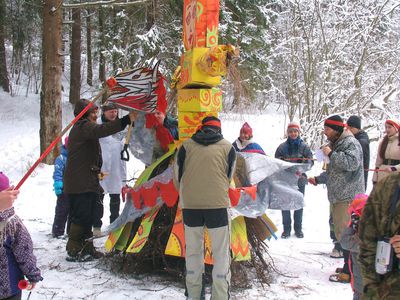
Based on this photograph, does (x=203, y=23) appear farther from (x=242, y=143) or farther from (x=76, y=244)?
(x=76, y=244)

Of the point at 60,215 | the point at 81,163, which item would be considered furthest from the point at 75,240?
the point at 60,215

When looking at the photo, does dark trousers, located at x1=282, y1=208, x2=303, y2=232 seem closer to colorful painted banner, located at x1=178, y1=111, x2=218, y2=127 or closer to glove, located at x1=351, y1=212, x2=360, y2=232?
colorful painted banner, located at x1=178, y1=111, x2=218, y2=127

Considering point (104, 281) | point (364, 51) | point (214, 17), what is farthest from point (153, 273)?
point (364, 51)

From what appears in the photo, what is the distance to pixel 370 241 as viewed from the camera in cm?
228

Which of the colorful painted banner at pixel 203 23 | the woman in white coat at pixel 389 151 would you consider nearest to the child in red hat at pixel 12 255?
the colorful painted banner at pixel 203 23

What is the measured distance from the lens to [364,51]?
1138cm

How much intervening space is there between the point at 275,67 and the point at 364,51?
5.76 meters

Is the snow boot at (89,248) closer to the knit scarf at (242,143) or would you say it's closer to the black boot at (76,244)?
the black boot at (76,244)

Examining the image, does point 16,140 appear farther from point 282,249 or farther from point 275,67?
point 282,249

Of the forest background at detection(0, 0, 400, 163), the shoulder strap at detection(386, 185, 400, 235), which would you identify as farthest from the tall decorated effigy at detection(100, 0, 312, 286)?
the forest background at detection(0, 0, 400, 163)

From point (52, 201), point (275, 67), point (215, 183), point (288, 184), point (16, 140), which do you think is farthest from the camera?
point (275, 67)

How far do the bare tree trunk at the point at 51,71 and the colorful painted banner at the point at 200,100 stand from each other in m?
5.97

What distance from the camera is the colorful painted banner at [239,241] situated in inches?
169

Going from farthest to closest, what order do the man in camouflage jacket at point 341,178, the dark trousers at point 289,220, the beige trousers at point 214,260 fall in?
the dark trousers at point 289,220 < the man in camouflage jacket at point 341,178 < the beige trousers at point 214,260
